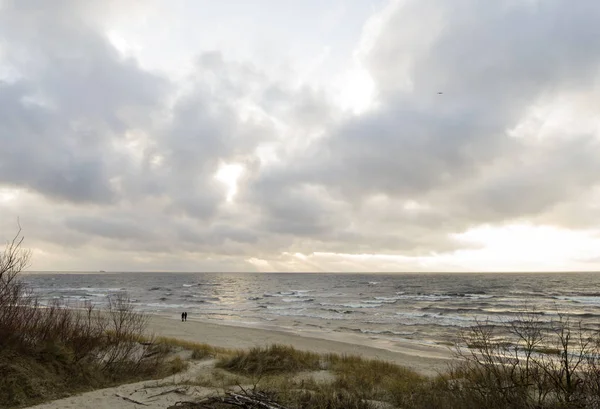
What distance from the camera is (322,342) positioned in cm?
2680

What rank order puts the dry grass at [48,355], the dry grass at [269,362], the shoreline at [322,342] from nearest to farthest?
the dry grass at [48,355]
the dry grass at [269,362]
the shoreline at [322,342]

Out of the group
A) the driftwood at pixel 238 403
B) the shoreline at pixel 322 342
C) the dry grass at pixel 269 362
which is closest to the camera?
the driftwood at pixel 238 403

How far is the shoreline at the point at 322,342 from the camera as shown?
21117 millimetres

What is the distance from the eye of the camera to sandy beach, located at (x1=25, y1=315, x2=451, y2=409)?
927 cm

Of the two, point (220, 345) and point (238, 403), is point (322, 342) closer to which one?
point (220, 345)

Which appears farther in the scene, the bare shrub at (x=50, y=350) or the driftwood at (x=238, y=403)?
the bare shrub at (x=50, y=350)

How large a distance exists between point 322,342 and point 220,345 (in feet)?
22.6

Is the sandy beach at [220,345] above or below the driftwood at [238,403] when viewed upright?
below

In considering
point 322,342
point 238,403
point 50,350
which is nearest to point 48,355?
point 50,350

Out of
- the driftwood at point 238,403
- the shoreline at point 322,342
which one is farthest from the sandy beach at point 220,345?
the driftwood at point 238,403

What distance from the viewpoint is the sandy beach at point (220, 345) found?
9.27 m

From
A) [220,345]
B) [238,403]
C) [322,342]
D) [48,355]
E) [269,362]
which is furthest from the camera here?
[322,342]

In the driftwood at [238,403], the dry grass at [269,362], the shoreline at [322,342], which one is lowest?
the shoreline at [322,342]

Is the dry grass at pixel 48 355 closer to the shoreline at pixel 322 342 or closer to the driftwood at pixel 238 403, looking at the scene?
the driftwood at pixel 238 403
